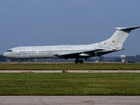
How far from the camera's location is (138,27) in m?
72.5

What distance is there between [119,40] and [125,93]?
5531 centimetres

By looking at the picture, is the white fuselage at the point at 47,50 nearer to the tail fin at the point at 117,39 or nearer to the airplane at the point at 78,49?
the airplane at the point at 78,49

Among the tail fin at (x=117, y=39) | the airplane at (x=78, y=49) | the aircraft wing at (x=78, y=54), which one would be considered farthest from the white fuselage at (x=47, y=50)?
the tail fin at (x=117, y=39)

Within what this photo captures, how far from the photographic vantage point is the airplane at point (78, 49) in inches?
2835

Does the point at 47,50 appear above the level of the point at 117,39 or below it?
below

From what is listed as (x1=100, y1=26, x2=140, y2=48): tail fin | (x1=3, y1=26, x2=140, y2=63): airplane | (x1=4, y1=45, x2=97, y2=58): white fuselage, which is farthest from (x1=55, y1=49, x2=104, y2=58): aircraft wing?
(x1=100, y1=26, x2=140, y2=48): tail fin

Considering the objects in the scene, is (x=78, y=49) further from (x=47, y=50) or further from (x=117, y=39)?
(x=117, y=39)

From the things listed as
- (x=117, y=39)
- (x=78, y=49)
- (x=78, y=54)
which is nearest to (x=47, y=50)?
(x=78, y=49)

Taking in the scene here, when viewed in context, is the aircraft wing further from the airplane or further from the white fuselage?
the white fuselage

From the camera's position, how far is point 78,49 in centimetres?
7312

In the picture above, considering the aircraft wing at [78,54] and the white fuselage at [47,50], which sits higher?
the white fuselage at [47,50]
